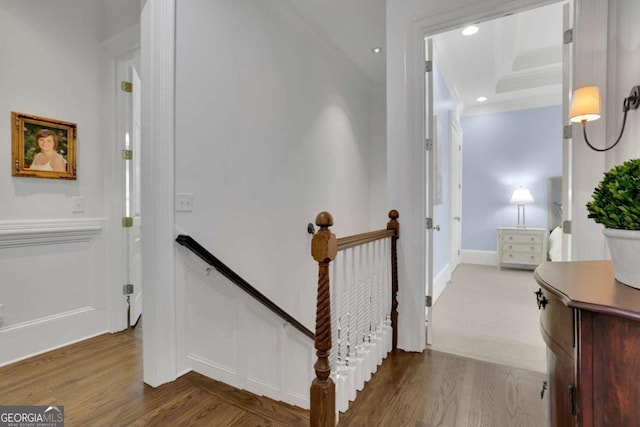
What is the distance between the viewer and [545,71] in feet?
14.3

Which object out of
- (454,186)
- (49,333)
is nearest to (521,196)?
(454,186)

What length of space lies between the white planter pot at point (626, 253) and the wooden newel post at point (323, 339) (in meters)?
0.91

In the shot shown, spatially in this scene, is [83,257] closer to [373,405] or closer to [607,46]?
[373,405]

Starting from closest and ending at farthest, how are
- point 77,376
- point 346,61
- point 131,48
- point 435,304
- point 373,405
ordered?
point 373,405 → point 77,376 → point 131,48 → point 435,304 → point 346,61

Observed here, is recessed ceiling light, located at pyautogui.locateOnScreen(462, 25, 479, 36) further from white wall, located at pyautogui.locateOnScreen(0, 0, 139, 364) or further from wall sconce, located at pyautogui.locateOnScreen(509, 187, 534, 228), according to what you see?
white wall, located at pyautogui.locateOnScreen(0, 0, 139, 364)

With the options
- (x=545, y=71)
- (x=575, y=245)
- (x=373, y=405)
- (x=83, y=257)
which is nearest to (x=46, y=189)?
(x=83, y=257)

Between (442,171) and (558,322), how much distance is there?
3169 mm

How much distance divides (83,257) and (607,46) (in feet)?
12.9

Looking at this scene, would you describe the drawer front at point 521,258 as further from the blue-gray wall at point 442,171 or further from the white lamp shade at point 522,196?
the blue-gray wall at point 442,171

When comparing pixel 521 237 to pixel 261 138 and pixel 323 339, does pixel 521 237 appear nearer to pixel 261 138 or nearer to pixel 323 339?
pixel 261 138

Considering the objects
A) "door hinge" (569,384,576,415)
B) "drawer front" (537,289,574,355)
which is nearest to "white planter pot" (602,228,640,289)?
"drawer front" (537,289,574,355)

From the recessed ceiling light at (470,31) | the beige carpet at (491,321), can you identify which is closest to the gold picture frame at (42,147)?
the beige carpet at (491,321)

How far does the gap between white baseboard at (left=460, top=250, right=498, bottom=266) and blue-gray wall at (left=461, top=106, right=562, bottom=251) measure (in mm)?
92

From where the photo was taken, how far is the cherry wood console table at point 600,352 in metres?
0.68
